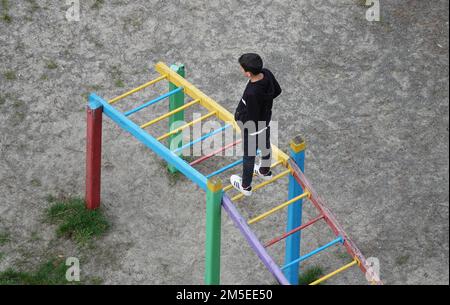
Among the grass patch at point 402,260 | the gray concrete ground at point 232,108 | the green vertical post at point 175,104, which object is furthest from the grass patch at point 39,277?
the grass patch at point 402,260

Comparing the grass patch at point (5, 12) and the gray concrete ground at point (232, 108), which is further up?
the grass patch at point (5, 12)

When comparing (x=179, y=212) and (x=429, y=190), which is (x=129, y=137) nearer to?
(x=179, y=212)

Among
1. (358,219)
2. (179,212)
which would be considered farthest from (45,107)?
(358,219)

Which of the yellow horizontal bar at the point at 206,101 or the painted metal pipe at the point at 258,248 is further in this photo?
the yellow horizontal bar at the point at 206,101

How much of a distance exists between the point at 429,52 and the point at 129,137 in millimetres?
3349

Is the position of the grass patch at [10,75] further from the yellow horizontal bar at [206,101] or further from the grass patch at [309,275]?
the grass patch at [309,275]

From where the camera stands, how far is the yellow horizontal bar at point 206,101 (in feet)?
29.2

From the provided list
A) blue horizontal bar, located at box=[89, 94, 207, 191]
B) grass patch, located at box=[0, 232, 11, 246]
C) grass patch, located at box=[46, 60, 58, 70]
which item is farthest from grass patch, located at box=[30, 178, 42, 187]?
grass patch, located at box=[46, 60, 58, 70]

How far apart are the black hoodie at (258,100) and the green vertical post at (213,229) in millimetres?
545

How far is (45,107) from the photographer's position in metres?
11.0

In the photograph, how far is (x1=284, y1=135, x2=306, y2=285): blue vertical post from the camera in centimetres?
872

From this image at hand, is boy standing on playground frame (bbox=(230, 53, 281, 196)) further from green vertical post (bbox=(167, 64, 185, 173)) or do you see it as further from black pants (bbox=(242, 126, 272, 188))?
green vertical post (bbox=(167, 64, 185, 173))

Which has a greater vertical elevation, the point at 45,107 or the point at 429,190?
the point at 45,107

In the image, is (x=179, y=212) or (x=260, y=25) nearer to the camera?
(x=179, y=212)
